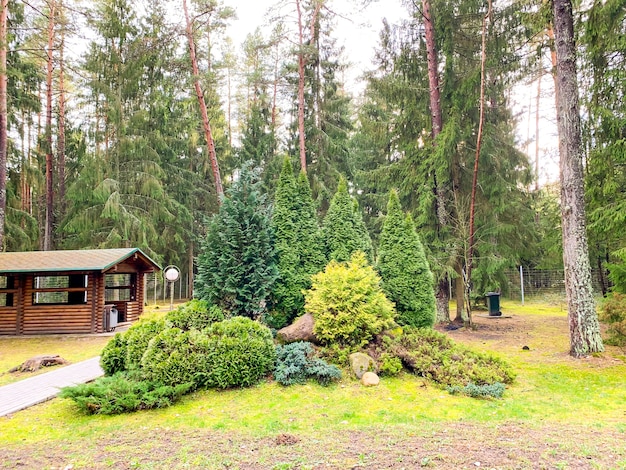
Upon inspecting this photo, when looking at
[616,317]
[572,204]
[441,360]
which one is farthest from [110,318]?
[616,317]

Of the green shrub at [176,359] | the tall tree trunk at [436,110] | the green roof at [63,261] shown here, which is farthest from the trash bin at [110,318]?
the tall tree trunk at [436,110]

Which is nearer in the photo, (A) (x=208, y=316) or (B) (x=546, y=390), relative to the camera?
(B) (x=546, y=390)

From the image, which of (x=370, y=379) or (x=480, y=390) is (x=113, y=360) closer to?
(x=370, y=379)

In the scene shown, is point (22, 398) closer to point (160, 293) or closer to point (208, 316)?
point (208, 316)

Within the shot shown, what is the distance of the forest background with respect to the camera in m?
8.53

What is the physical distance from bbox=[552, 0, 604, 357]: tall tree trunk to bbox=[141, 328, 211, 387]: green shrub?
245 inches

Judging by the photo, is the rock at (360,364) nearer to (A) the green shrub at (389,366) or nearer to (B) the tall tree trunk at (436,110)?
(A) the green shrub at (389,366)

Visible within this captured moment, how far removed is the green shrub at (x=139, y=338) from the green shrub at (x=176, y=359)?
35cm

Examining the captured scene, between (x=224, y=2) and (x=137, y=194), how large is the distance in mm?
7694

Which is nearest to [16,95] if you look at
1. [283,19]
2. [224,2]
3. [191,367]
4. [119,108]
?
[119,108]

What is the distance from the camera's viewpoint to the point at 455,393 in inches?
197

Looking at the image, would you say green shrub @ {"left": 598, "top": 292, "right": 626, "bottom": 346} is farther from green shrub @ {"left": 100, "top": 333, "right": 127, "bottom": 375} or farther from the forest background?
green shrub @ {"left": 100, "top": 333, "right": 127, "bottom": 375}

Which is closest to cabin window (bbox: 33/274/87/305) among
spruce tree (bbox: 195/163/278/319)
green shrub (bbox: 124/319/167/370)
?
spruce tree (bbox: 195/163/278/319)

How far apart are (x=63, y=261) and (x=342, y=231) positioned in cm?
815
